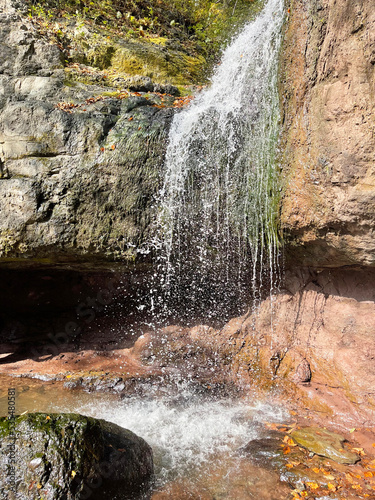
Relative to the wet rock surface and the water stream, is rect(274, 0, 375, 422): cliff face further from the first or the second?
the wet rock surface

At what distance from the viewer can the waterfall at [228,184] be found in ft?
16.0

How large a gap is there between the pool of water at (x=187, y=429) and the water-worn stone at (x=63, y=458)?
205 mm

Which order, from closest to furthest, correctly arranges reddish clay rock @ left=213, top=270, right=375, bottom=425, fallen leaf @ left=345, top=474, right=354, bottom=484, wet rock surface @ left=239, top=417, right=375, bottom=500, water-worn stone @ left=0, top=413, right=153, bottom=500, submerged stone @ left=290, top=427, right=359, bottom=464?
water-worn stone @ left=0, top=413, right=153, bottom=500, wet rock surface @ left=239, top=417, right=375, bottom=500, fallen leaf @ left=345, top=474, right=354, bottom=484, submerged stone @ left=290, top=427, right=359, bottom=464, reddish clay rock @ left=213, top=270, right=375, bottom=425

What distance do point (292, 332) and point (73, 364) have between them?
3638 mm

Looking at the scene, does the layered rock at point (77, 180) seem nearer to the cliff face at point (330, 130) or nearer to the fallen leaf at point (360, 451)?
the cliff face at point (330, 130)

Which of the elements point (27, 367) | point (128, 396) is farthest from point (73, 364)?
point (128, 396)

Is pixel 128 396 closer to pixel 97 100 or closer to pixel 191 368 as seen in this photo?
pixel 191 368

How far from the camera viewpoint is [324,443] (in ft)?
12.7

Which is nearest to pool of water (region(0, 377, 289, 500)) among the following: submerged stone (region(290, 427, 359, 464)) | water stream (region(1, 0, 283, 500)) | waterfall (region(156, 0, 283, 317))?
water stream (region(1, 0, 283, 500))

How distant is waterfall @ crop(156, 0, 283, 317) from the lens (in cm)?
486

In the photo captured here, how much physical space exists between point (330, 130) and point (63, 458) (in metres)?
3.94

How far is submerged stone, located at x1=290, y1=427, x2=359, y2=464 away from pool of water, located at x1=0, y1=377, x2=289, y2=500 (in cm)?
46

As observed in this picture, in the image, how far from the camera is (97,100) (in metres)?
6.03

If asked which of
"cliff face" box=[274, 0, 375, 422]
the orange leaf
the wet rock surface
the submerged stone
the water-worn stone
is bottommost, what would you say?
the orange leaf
